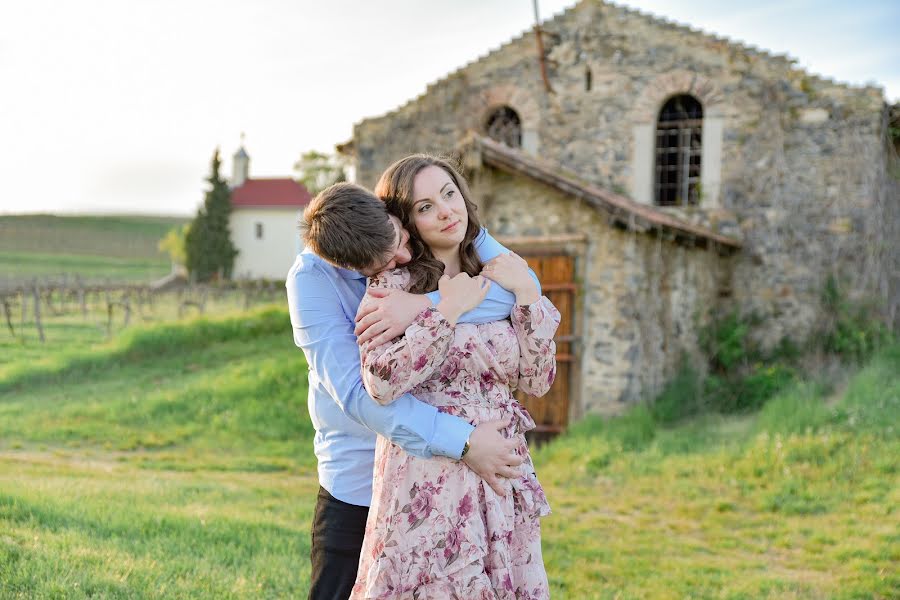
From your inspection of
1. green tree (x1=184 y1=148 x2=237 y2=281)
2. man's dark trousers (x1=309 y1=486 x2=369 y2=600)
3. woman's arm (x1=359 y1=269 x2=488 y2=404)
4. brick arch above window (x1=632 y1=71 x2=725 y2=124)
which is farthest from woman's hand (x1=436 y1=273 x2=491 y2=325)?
green tree (x1=184 y1=148 x2=237 y2=281)

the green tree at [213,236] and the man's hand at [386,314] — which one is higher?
the green tree at [213,236]

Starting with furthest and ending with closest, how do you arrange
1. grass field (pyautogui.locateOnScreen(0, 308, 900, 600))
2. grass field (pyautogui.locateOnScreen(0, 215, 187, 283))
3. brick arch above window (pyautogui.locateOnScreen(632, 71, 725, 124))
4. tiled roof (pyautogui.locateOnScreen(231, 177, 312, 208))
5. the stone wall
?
tiled roof (pyautogui.locateOnScreen(231, 177, 312, 208)) < brick arch above window (pyautogui.locateOnScreen(632, 71, 725, 124)) < grass field (pyautogui.locateOnScreen(0, 215, 187, 283)) < the stone wall < grass field (pyautogui.locateOnScreen(0, 308, 900, 600))

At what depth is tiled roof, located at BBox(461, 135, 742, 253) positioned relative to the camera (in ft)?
27.7

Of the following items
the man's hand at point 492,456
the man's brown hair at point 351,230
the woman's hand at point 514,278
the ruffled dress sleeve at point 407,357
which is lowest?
the man's hand at point 492,456

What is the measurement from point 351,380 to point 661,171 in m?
10.3

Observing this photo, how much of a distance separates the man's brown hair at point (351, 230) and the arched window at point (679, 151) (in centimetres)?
999

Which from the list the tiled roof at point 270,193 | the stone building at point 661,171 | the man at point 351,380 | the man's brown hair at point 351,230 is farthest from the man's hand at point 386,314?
the tiled roof at point 270,193

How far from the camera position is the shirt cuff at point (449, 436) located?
79.5 inches

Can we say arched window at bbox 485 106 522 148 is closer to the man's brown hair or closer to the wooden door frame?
the wooden door frame

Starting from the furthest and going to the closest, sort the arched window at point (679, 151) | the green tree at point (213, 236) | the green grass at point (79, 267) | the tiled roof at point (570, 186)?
1. the green tree at point (213, 236)
2. the green grass at point (79, 267)
3. the arched window at point (679, 151)
4. the tiled roof at point (570, 186)

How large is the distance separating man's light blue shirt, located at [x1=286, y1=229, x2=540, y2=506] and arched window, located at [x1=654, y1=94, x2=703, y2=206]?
9640mm

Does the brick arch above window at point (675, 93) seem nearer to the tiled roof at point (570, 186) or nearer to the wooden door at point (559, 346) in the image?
the tiled roof at point (570, 186)

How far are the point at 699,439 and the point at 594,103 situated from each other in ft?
18.1

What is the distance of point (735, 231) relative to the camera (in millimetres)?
11125
